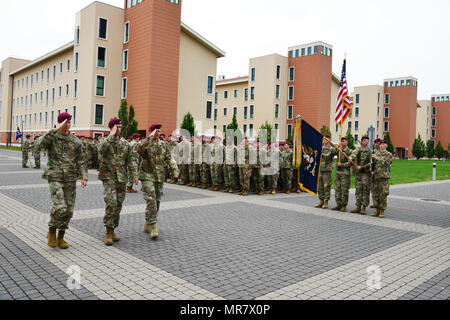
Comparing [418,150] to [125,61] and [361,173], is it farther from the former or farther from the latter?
[361,173]

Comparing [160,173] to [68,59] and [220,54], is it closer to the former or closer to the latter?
[220,54]

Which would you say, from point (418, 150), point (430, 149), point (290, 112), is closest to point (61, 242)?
point (290, 112)

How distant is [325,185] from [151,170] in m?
6.52

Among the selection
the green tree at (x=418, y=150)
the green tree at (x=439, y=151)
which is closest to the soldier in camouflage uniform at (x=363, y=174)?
the green tree at (x=418, y=150)

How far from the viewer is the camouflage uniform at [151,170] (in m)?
7.28

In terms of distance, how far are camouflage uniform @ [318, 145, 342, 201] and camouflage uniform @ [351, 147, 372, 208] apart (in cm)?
74

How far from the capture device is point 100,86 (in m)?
41.2

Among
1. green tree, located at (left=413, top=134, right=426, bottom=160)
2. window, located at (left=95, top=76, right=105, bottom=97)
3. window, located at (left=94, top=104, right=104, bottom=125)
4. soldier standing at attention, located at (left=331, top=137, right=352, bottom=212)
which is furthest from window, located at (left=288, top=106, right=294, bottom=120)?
soldier standing at attention, located at (left=331, top=137, right=352, bottom=212)

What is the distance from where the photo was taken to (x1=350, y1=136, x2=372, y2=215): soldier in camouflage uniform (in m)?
11.1

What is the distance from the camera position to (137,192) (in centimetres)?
1416

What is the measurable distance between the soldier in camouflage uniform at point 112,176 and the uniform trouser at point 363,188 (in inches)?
283

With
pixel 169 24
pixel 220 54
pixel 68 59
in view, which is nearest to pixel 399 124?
pixel 220 54

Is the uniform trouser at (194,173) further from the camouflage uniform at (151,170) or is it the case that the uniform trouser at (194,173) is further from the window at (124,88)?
the window at (124,88)

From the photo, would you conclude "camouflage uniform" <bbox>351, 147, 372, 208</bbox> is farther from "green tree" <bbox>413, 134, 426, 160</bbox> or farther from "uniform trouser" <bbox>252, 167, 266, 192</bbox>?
"green tree" <bbox>413, 134, 426, 160</bbox>
